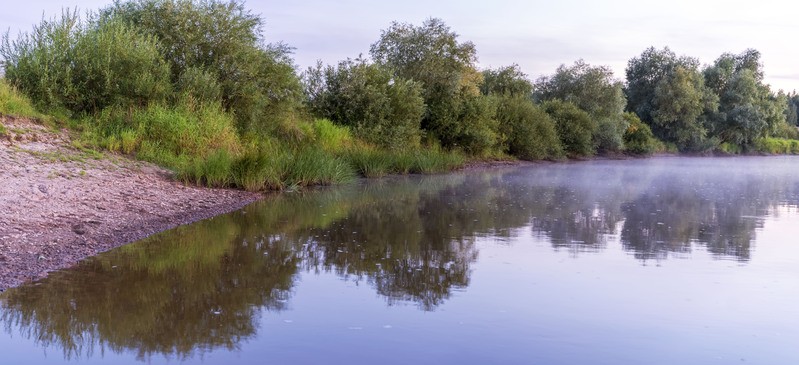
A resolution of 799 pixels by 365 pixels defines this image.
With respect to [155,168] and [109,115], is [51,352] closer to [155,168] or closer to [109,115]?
[155,168]

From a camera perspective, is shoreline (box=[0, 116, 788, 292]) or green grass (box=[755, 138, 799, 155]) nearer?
shoreline (box=[0, 116, 788, 292])

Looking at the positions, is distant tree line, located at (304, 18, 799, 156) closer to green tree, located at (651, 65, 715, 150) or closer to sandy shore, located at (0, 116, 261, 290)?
green tree, located at (651, 65, 715, 150)

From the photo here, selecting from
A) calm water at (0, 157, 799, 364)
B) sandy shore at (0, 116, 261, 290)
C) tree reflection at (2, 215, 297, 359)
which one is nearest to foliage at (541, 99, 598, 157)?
sandy shore at (0, 116, 261, 290)

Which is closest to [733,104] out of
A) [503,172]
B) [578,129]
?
[578,129]

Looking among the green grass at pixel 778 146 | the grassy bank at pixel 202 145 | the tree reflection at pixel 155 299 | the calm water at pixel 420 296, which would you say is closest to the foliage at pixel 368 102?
the grassy bank at pixel 202 145

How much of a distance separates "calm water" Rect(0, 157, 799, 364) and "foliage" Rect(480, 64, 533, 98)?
109 ft

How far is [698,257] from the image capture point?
35.5 feet

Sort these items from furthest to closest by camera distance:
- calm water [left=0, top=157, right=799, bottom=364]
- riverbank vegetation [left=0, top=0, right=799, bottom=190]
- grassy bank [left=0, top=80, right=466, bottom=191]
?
riverbank vegetation [left=0, top=0, right=799, bottom=190], grassy bank [left=0, top=80, right=466, bottom=191], calm water [left=0, top=157, right=799, bottom=364]

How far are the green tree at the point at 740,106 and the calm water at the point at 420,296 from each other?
56.7m

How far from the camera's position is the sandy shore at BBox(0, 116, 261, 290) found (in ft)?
29.8

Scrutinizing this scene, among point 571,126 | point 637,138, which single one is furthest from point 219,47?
point 637,138

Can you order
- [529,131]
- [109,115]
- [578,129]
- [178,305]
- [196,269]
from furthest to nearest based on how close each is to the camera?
[578,129], [529,131], [109,115], [196,269], [178,305]

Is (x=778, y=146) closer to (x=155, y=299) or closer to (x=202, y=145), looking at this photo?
(x=202, y=145)

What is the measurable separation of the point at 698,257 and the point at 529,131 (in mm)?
31144
